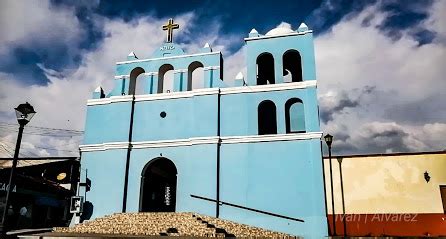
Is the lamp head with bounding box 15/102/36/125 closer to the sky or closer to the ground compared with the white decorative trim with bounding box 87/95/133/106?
closer to the ground

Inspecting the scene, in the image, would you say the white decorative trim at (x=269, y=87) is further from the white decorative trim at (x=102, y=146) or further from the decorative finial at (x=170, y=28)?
the white decorative trim at (x=102, y=146)

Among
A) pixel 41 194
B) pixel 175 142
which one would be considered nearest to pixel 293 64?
pixel 175 142

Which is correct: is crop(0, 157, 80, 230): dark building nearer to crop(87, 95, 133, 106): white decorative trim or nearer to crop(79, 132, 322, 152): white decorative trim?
crop(79, 132, 322, 152): white decorative trim

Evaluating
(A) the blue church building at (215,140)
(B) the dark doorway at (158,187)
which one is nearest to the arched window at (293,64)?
(A) the blue church building at (215,140)

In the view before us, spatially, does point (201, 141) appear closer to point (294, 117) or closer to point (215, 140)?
point (215, 140)

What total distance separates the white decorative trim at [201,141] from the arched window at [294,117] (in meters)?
2.35

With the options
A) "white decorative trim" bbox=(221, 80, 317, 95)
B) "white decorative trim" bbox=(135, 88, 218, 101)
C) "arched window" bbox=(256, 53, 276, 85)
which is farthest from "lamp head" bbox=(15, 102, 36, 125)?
"arched window" bbox=(256, 53, 276, 85)

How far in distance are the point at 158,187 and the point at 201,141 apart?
202 inches

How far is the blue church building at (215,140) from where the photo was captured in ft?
56.2

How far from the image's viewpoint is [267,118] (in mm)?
21062

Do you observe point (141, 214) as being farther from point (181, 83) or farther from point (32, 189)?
point (181, 83)

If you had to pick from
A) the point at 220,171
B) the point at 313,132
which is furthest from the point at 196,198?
the point at 313,132

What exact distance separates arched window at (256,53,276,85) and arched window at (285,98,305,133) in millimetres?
1976

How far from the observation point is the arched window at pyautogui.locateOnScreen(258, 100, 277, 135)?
2008 cm
